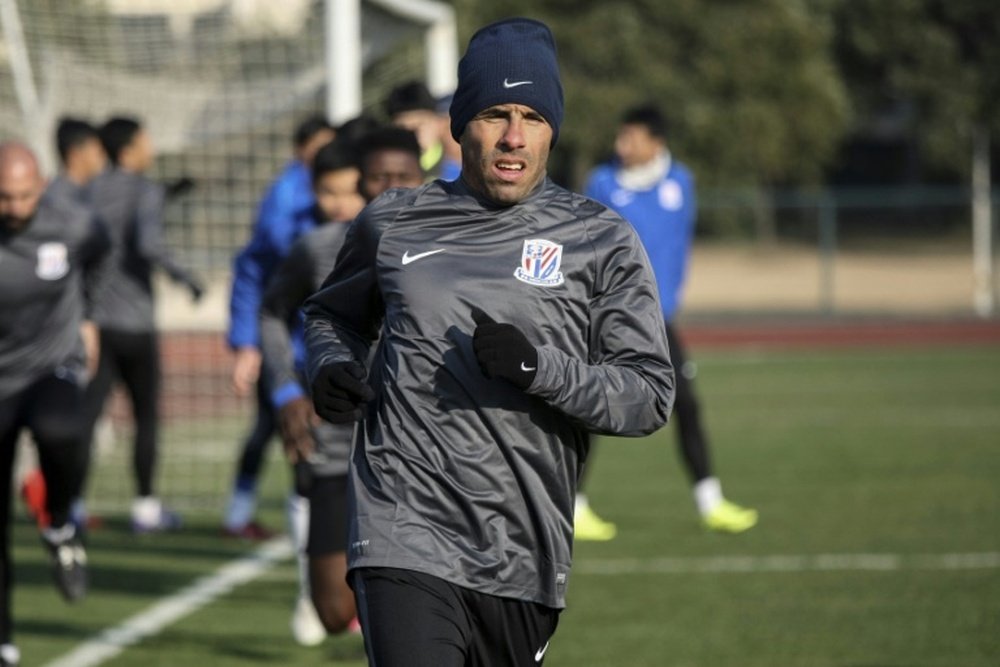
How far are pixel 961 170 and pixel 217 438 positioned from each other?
32.8 m

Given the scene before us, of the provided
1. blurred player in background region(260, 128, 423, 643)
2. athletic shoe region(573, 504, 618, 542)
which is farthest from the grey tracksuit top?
athletic shoe region(573, 504, 618, 542)

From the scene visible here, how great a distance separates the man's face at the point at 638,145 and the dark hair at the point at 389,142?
15.3 feet

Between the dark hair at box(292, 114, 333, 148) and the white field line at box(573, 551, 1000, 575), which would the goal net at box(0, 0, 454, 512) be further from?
the white field line at box(573, 551, 1000, 575)

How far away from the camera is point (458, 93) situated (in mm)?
4504

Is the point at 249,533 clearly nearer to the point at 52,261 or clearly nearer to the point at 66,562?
the point at 66,562

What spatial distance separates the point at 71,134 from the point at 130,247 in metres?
0.86

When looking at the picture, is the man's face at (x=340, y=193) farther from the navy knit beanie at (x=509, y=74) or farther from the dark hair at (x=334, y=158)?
the navy knit beanie at (x=509, y=74)

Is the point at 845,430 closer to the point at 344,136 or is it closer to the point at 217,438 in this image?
the point at 217,438

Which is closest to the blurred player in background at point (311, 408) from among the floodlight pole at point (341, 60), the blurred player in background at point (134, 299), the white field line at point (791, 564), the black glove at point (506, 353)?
the black glove at point (506, 353)

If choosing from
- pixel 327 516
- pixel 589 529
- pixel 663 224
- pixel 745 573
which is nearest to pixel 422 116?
pixel 327 516

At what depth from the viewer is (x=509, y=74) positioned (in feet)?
14.5

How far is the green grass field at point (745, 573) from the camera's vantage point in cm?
795

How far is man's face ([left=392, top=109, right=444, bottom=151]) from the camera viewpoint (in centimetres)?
775

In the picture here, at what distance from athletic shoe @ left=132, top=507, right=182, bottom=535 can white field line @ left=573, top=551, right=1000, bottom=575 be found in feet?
9.91
